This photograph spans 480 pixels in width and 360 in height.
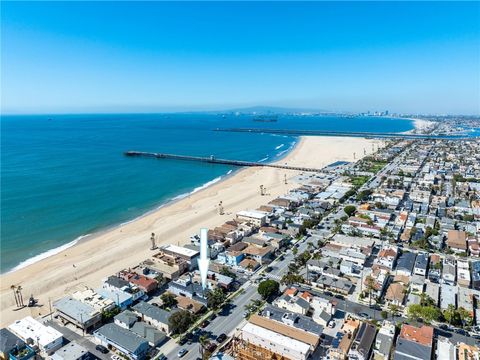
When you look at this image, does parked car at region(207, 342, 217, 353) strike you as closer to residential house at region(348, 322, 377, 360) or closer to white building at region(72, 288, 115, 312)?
residential house at region(348, 322, 377, 360)

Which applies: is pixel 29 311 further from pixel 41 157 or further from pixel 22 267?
pixel 41 157

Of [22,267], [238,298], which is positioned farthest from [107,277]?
[238,298]

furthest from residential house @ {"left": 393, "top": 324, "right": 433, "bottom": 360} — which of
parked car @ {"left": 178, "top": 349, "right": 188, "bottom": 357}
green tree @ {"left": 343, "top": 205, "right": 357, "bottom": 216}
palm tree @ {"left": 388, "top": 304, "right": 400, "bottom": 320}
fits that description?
green tree @ {"left": 343, "top": 205, "right": 357, "bottom": 216}

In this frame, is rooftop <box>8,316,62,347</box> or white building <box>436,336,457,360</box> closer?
white building <box>436,336,457,360</box>

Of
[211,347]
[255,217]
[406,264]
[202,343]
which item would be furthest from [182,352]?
[255,217]

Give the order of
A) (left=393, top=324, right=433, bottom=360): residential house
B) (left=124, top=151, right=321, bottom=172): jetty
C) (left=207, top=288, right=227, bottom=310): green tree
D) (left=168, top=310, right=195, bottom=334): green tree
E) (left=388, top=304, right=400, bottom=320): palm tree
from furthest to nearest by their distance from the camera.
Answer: (left=124, top=151, right=321, bottom=172): jetty < (left=207, top=288, right=227, bottom=310): green tree < (left=388, top=304, right=400, bottom=320): palm tree < (left=168, top=310, right=195, bottom=334): green tree < (left=393, top=324, right=433, bottom=360): residential house

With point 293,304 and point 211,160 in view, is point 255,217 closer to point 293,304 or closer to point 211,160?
point 293,304
